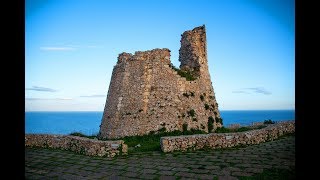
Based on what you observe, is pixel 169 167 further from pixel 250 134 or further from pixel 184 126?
pixel 184 126

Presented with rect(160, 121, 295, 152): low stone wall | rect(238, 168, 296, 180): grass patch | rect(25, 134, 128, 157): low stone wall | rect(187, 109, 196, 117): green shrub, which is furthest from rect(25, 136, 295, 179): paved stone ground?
rect(187, 109, 196, 117): green shrub

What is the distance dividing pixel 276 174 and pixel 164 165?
3759 millimetres

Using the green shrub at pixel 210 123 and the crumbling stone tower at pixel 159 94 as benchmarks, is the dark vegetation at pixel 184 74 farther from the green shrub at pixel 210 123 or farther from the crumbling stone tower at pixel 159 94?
the green shrub at pixel 210 123

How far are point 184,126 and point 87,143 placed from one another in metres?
7.63

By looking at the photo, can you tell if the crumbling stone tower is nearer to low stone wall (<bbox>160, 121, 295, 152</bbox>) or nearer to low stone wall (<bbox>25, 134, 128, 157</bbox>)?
low stone wall (<bbox>25, 134, 128, 157</bbox>)

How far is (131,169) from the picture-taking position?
8.95 metres

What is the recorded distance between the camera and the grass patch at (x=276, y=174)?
7.21m

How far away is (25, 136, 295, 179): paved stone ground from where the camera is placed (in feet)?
26.6

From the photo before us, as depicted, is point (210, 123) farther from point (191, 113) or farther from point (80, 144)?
point (80, 144)

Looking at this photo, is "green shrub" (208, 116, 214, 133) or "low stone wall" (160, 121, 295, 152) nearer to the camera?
"low stone wall" (160, 121, 295, 152)

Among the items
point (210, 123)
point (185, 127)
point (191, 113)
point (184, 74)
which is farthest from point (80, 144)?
point (210, 123)

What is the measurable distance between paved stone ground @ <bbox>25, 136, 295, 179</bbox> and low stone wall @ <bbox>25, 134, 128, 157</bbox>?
499 millimetres

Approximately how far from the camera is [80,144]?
12.7 metres
